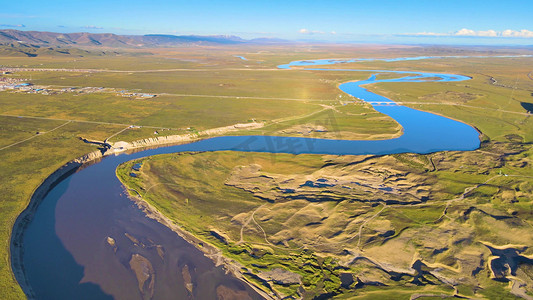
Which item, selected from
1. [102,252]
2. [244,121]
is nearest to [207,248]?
[102,252]

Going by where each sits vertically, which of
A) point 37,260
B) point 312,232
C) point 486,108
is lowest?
point 37,260

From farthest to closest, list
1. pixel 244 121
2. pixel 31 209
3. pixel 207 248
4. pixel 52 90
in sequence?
pixel 52 90
pixel 244 121
pixel 31 209
pixel 207 248

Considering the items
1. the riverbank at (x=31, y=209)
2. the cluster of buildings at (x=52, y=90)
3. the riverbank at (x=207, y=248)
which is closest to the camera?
the riverbank at (x=207, y=248)


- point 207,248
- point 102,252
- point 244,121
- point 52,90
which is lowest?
point 102,252

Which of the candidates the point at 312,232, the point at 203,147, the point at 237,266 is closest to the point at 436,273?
the point at 312,232

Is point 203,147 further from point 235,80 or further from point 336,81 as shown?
point 336,81

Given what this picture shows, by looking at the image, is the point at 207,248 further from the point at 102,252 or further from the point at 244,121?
the point at 244,121

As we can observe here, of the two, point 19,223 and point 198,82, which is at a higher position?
point 198,82

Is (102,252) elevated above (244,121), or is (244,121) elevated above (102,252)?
(244,121)

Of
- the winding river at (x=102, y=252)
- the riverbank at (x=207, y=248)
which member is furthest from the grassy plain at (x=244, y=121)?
the winding river at (x=102, y=252)

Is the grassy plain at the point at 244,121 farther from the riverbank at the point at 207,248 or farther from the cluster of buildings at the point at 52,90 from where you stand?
the cluster of buildings at the point at 52,90

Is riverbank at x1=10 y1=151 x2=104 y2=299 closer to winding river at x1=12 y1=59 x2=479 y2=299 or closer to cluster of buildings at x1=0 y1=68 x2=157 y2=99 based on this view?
winding river at x1=12 y1=59 x2=479 y2=299
